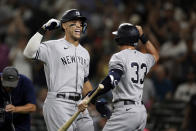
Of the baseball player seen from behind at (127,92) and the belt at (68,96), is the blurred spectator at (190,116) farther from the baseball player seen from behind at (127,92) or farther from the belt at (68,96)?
the belt at (68,96)

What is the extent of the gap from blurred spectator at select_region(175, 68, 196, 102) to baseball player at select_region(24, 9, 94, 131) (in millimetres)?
4984

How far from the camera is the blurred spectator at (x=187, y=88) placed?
11.9 meters

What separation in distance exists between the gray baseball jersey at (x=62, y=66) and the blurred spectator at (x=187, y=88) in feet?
16.6

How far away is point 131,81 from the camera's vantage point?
23.0 feet

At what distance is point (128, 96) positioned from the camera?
701 cm

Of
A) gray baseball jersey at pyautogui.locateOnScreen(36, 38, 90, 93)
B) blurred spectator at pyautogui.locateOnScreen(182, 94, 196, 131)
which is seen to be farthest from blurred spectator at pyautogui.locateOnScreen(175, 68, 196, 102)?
gray baseball jersey at pyautogui.locateOnScreen(36, 38, 90, 93)

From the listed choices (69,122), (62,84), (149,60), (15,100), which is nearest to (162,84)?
(15,100)

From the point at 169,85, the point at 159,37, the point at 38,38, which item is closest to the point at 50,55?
the point at 38,38

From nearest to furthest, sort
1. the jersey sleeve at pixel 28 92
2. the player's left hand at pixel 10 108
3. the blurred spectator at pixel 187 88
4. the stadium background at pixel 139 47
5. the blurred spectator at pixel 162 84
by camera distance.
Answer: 1. the player's left hand at pixel 10 108
2. the jersey sleeve at pixel 28 92
3. the blurred spectator at pixel 187 88
4. the stadium background at pixel 139 47
5. the blurred spectator at pixel 162 84

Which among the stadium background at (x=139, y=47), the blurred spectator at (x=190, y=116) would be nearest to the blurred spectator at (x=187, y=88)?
the stadium background at (x=139, y=47)

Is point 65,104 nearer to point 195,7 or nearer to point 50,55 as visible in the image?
point 50,55

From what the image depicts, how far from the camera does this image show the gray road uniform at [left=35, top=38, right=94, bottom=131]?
7.08 m

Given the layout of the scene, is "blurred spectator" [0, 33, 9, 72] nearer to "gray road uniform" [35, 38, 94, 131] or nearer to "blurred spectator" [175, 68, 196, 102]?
"blurred spectator" [175, 68, 196, 102]

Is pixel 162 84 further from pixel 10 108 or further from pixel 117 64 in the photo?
pixel 117 64
